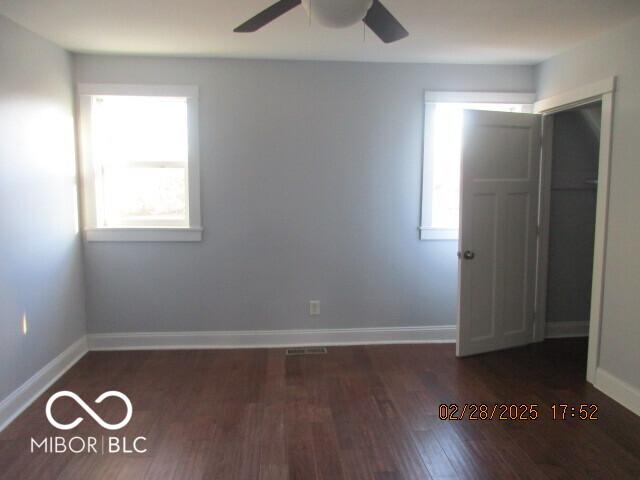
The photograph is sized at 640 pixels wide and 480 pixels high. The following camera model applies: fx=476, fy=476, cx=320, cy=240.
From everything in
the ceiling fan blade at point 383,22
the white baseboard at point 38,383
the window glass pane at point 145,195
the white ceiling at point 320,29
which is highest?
the white ceiling at point 320,29

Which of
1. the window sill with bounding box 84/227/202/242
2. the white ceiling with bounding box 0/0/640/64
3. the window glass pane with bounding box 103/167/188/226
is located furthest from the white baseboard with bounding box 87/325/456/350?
the white ceiling with bounding box 0/0/640/64

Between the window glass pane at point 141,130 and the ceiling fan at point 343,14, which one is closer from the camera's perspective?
the ceiling fan at point 343,14

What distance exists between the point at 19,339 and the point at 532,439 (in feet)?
10.4

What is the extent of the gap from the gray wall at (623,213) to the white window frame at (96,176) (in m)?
3.06

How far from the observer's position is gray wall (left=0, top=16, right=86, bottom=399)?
2.88 meters

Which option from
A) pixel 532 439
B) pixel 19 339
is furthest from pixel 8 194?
pixel 532 439

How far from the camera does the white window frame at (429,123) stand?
4086 mm

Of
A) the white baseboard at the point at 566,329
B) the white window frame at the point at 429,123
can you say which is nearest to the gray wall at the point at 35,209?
the white window frame at the point at 429,123

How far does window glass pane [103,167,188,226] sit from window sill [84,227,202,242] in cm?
11

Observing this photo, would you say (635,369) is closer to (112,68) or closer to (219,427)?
(219,427)

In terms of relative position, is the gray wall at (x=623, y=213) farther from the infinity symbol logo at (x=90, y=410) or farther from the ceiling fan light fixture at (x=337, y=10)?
the infinity symbol logo at (x=90, y=410)

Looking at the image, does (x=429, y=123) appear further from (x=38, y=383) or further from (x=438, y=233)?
(x=38, y=383)

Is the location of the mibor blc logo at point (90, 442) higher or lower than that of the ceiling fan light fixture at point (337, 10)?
lower

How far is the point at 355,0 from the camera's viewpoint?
5.58ft
